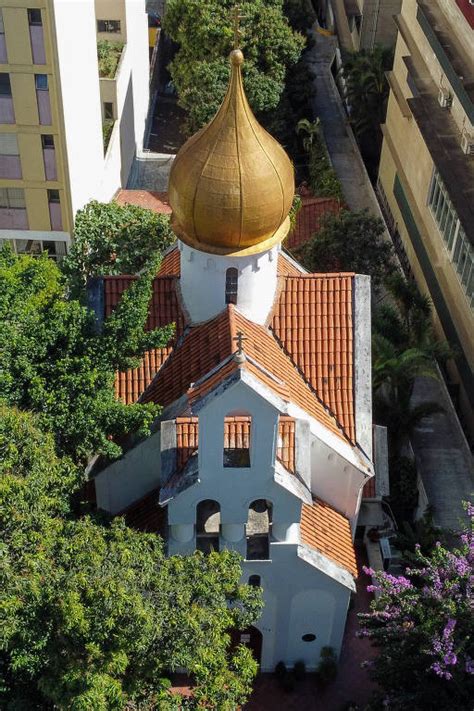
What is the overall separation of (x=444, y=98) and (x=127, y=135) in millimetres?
17877

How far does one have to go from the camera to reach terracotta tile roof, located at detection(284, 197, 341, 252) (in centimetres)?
3612

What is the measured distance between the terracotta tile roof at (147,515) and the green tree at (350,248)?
45.1ft

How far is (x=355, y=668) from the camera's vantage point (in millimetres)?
22703

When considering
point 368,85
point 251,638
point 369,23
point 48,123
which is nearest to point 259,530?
point 251,638

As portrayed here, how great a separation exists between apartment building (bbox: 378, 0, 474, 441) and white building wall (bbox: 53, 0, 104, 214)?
13723 mm

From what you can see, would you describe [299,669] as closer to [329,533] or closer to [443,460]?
[329,533]

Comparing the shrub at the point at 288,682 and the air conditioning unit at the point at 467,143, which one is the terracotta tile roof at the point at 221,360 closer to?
the shrub at the point at 288,682

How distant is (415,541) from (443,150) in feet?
53.4

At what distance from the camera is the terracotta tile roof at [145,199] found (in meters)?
39.9

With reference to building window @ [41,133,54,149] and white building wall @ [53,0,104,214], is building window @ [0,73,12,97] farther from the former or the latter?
building window @ [41,133,54,149]

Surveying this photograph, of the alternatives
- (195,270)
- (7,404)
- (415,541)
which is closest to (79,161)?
(195,270)

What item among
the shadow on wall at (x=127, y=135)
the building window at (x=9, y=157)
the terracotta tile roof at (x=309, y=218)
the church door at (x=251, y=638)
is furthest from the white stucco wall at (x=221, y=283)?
the shadow on wall at (x=127, y=135)

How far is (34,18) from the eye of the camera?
1083 inches

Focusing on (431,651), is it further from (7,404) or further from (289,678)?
(7,404)
